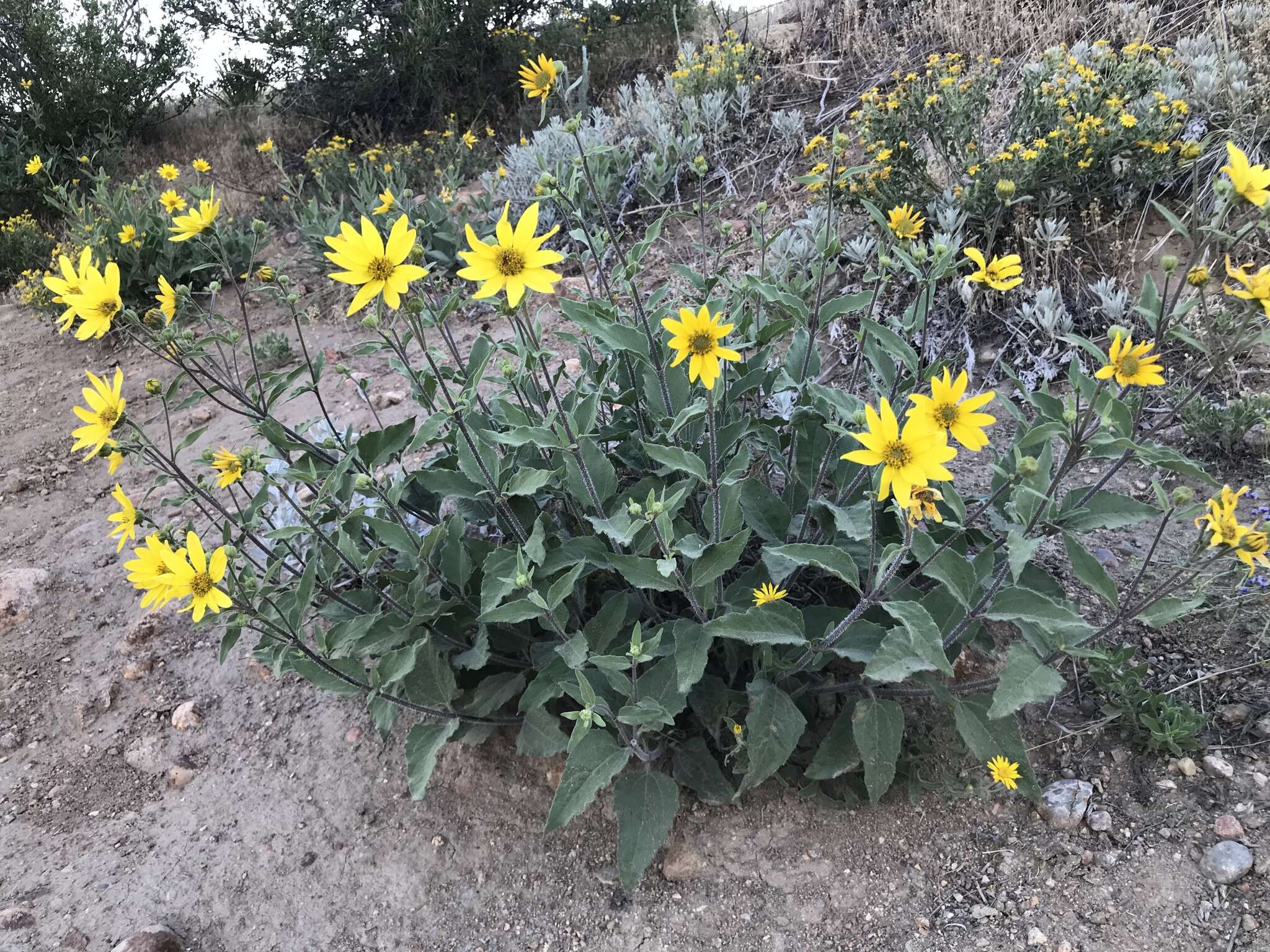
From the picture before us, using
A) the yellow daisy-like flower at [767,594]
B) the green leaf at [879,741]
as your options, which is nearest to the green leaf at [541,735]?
the yellow daisy-like flower at [767,594]

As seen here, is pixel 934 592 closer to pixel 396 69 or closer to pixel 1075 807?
pixel 1075 807

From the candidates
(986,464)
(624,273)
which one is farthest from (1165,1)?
(624,273)

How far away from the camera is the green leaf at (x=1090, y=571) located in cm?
174

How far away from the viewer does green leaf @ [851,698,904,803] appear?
187 centimetres

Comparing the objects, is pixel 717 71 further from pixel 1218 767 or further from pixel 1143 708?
pixel 1218 767

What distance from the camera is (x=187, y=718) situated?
2807 mm

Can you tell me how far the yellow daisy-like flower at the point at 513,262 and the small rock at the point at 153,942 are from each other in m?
1.85

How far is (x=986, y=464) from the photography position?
3.08 meters

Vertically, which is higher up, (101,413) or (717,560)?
(101,413)

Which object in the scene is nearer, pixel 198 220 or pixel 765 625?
pixel 765 625

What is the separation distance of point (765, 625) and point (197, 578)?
1.30 metres

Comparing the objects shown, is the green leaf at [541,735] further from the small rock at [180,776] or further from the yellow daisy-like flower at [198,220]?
the yellow daisy-like flower at [198,220]

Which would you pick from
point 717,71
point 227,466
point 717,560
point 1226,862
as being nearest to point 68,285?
point 227,466

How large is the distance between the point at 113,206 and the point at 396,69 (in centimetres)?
408
